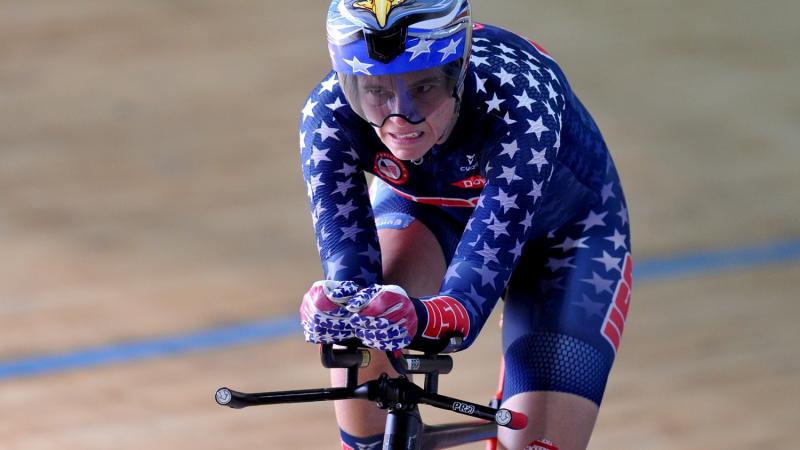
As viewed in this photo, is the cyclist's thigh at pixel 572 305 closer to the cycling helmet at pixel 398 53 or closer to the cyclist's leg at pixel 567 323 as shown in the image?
the cyclist's leg at pixel 567 323

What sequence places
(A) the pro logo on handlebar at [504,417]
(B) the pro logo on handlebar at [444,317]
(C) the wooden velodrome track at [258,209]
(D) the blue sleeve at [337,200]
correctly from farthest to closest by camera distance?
(C) the wooden velodrome track at [258,209], (D) the blue sleeve at [337,200], (B) the pro logo on handlebar at [444,317], (A) the pro logo on handlebar at [504,417]

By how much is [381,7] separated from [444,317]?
0.58m

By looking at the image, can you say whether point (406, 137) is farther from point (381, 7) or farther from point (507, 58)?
point (507, 58)

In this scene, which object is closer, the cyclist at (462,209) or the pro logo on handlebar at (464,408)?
the pro logo on handlebar at (464,408)

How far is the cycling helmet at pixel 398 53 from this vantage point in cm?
239


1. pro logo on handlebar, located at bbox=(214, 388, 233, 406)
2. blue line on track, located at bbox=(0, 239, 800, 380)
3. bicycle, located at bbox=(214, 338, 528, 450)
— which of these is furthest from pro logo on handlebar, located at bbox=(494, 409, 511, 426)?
blue line on track, located at bbox=(0, 239, 800, 380)

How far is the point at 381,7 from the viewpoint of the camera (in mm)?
2402

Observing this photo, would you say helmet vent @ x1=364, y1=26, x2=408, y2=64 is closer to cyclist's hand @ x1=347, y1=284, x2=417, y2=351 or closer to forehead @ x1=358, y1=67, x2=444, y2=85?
forehead @ x1=358, y1=67, x2=444, y2=85

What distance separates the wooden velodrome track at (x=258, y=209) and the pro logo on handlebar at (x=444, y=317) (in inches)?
69.8
